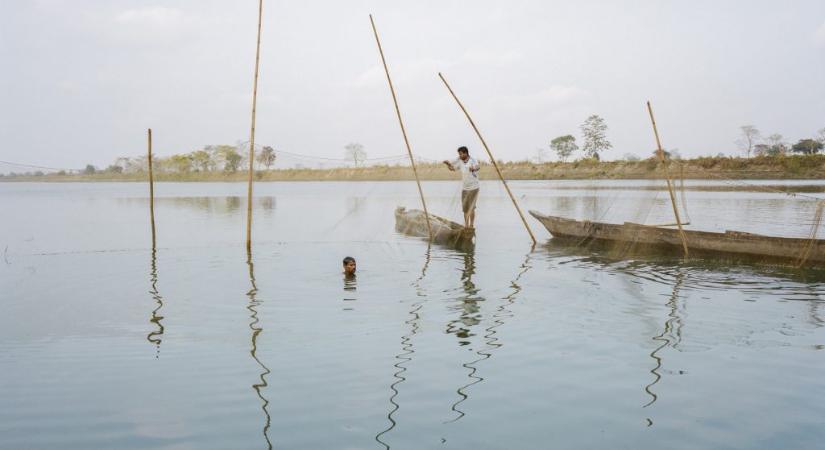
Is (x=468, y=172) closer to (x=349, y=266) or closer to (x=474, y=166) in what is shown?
(x=474, y=166)

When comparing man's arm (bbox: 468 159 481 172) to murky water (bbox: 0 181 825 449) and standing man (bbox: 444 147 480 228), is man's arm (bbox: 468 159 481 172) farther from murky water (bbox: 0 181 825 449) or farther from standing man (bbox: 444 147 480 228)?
murky water (bbox: 0 181 825 449)

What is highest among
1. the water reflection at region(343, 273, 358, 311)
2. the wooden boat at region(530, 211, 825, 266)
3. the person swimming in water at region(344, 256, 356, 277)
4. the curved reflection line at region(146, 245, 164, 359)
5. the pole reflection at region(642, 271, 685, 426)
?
the wooden boat at region(530, 211, 825, 266)

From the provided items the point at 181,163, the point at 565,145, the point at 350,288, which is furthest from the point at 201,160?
the point at 350,288

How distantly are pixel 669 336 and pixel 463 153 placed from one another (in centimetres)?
702

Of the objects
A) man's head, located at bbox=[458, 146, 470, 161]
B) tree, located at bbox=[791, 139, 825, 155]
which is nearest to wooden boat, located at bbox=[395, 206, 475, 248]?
man's head, located at bbox=[458, 146, 470, 161]

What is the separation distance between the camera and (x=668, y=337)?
5.82 m

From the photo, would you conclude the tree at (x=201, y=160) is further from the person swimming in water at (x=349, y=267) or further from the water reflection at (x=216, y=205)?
the person swimming in water at (x=349, y=267)

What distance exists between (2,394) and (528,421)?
390 cm

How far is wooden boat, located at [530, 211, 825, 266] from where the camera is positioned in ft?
30.4

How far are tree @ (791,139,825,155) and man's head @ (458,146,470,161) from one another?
6058cm

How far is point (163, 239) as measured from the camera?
15.4 meters

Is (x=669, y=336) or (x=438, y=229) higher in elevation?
(x=438, y=229)

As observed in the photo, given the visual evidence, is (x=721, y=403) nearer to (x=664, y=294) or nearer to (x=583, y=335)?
(x=583, y=335)

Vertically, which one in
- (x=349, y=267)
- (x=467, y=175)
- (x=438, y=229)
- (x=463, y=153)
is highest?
(x=463, y=153)
